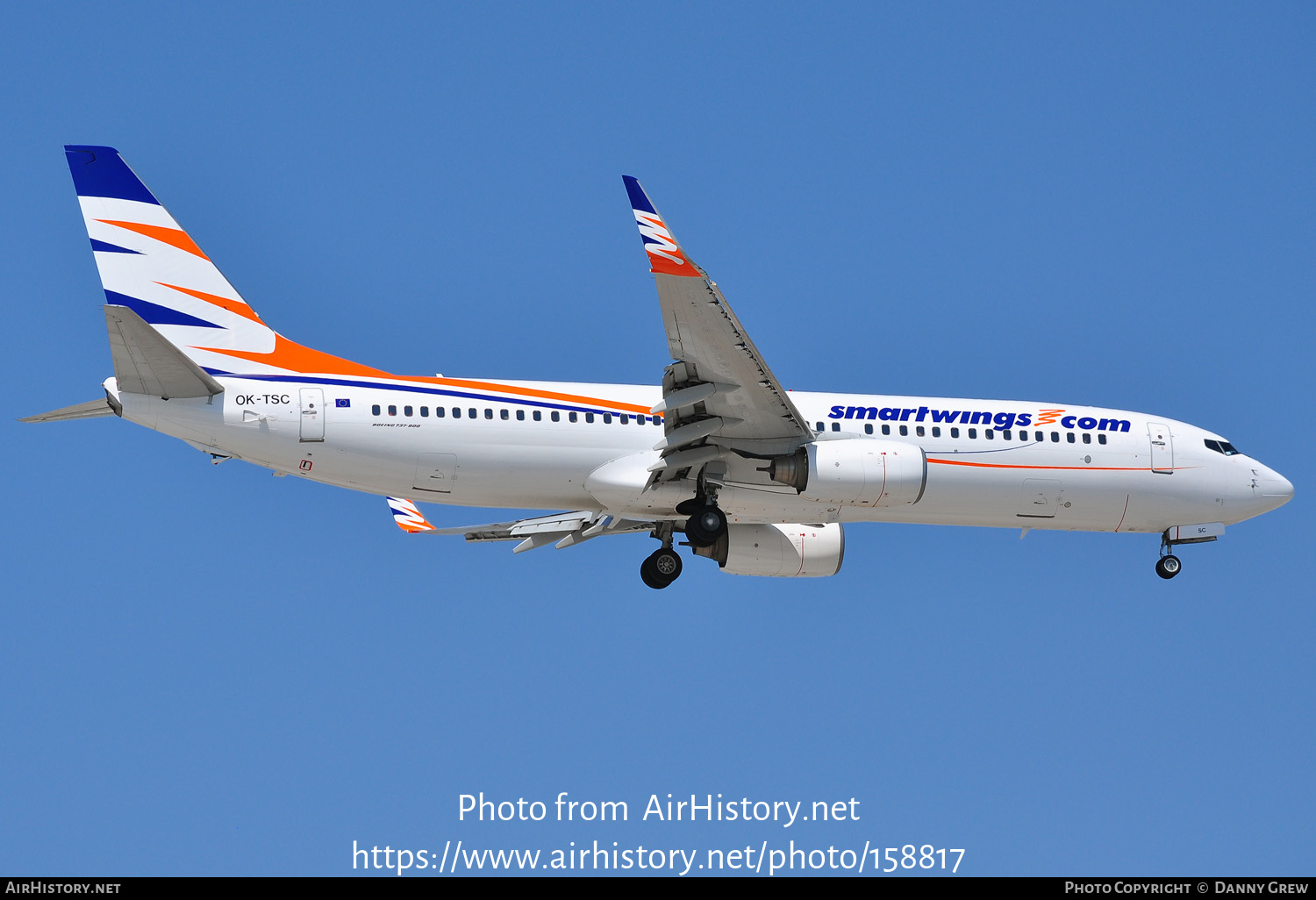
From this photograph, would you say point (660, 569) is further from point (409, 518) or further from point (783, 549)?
point (409, 518)

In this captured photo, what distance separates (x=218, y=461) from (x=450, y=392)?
150 inches

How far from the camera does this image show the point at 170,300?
77.8 feet

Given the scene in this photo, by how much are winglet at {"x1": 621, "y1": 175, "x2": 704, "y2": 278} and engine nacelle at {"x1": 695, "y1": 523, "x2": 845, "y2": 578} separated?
8132 mm

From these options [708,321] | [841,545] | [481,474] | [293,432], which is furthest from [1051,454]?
[293,432]

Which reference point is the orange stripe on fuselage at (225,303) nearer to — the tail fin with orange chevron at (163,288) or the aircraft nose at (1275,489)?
the tail fin with orange chevron at (163,288)

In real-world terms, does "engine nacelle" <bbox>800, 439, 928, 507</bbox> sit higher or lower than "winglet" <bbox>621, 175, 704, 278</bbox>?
lower

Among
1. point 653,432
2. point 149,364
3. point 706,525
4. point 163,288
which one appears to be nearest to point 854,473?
point 706,525

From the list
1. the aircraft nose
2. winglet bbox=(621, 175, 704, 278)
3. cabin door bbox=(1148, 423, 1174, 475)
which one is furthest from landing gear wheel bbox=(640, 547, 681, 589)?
the aircraft nose

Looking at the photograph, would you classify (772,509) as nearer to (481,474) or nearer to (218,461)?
(481,474)

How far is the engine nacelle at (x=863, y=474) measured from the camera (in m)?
23.8

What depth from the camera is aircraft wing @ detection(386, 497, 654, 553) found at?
28.6 meters

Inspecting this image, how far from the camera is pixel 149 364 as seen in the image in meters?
21.3

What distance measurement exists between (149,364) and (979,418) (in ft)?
46.3

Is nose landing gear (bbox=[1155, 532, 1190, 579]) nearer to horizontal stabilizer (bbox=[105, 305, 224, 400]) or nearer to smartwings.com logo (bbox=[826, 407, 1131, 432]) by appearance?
smartwings.com logo (bbox=[826, 407, 1131, 432])
